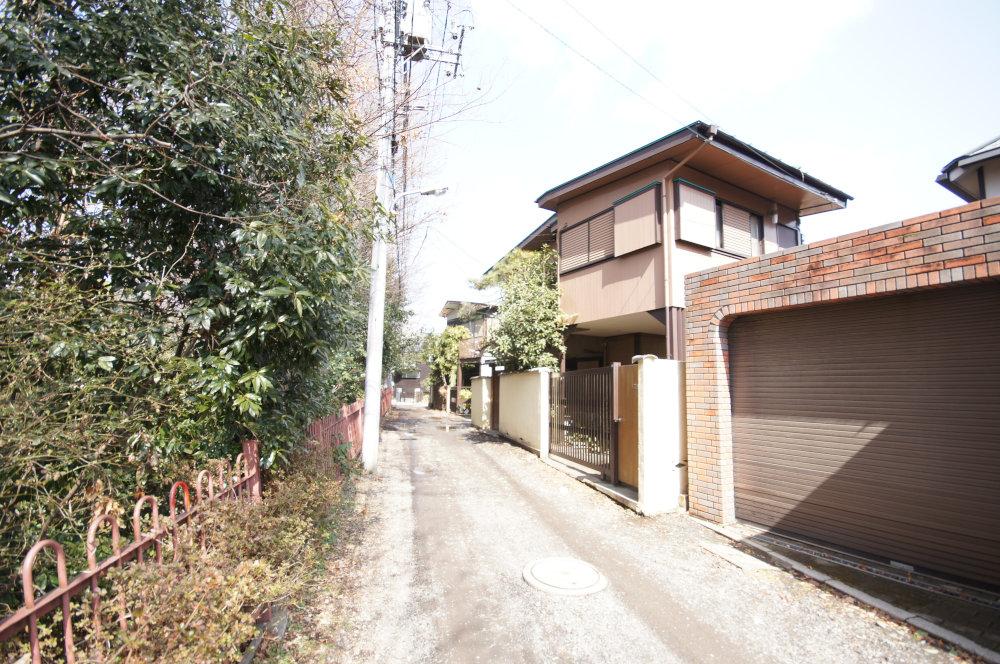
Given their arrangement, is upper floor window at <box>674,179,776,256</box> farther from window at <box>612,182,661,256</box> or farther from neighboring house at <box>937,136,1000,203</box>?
neighboring house at <box>937,136,1000,203</box>

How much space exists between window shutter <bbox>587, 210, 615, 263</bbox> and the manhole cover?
6.81 meters

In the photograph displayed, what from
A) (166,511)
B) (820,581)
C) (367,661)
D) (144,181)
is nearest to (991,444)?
(820,581)

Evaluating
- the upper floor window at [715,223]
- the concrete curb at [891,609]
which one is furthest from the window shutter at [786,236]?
the concrete curb at [891,609]

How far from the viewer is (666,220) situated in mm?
8711

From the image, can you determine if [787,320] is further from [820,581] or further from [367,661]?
[367,661]

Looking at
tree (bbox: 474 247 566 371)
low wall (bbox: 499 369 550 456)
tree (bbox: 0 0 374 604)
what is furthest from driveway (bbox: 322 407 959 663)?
tree (bbox: 474 247 566 371)

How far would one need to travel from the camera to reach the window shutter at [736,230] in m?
9.61

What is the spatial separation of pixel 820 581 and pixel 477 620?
11.1 ft

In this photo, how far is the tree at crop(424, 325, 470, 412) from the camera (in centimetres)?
2530

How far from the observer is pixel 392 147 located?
818 centimetres

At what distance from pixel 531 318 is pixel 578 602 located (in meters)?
7.76

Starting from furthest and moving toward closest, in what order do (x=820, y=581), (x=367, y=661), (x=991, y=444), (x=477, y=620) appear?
(x=820, y=581) → (x=991, y=444) → (x=477, y=620) → (x=367, y=661)

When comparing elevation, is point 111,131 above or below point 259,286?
above

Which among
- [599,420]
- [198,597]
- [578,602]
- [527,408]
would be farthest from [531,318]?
[198,597]
